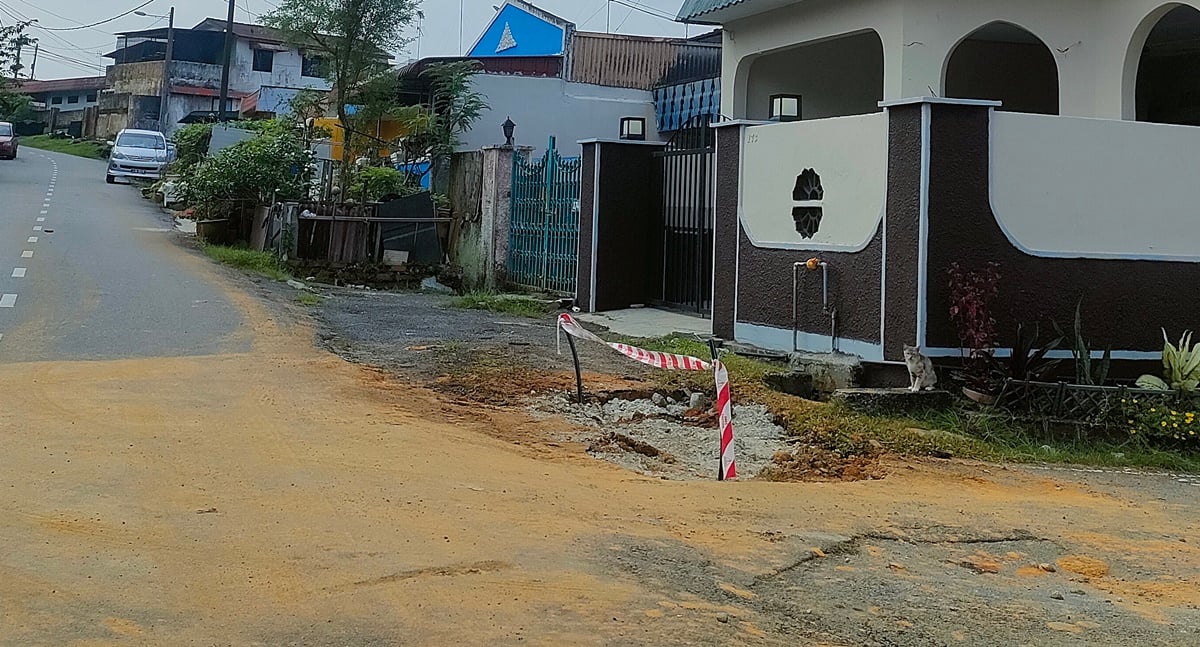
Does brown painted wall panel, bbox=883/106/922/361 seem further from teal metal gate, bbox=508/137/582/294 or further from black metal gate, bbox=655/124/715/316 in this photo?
teal metal gate, bbox=508/137/582/294

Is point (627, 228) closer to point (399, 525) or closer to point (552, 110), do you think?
point (399, 525)

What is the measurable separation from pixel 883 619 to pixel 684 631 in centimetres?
84

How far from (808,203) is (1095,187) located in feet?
7.69

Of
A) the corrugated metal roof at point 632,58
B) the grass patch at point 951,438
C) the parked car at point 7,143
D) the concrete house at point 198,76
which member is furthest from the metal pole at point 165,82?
the grass patch at point 951,438

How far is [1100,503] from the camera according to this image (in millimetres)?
7133

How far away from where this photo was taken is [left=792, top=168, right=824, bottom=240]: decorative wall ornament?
10664mm

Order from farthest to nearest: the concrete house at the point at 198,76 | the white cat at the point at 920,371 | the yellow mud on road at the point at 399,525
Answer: the concrete house at the point at 198,76, the white cat at the point at 920,371, the yellow mud on road at the point at 399,525

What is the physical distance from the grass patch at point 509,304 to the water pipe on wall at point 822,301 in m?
4.79

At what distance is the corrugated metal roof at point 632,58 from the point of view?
26406mm

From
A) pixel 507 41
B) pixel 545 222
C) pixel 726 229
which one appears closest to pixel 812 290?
pixel 726 229

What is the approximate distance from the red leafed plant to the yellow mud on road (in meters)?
1.65

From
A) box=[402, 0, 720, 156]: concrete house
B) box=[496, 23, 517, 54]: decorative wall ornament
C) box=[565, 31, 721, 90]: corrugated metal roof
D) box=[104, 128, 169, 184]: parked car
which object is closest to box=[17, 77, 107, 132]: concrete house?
box=[104, 128, 169, 184]: parked car

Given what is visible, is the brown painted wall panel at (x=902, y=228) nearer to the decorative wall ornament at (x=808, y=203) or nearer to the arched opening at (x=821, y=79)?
the decorative wall ornament at (x=808, y=203)

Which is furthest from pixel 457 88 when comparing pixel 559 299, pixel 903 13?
pixel 903 13
